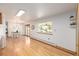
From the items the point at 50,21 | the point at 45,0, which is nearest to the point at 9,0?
the point at 45,0

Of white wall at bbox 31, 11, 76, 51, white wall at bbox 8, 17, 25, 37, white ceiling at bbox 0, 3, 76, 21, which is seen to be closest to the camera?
white ceiling at bbox 0, 3, 76, 21

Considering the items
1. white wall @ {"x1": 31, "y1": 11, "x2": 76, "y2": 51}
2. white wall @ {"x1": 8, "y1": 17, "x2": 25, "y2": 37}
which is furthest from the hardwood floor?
white wall @ {"x1": 8, "y1": 17, "x2": 25, "y2": 37}

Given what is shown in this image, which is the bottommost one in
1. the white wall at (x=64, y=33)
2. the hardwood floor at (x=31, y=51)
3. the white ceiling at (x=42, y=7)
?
the hardwood floor at (x=31, y=51)

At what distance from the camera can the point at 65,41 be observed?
5.14 m

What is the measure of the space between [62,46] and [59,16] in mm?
1545

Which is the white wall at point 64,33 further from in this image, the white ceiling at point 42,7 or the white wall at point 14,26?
the white wall at point 14,26

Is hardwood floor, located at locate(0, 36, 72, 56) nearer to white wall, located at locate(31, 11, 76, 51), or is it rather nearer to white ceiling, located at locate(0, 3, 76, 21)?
white wall, located at locate(31, 11, 76, 51)

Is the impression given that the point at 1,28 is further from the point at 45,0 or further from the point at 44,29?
the point at 45,0

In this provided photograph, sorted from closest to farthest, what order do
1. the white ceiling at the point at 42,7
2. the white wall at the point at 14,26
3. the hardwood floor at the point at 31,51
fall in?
the white ceiling at the point at 42,7, the hardwood floor at the point at 31,51, the white wall at the point at 14,26

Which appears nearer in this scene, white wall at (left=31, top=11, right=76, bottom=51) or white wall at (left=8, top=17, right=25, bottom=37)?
white wall at (left=31, top=11, right=76, bottom=51)

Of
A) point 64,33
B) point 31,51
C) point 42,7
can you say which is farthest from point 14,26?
point 42,7

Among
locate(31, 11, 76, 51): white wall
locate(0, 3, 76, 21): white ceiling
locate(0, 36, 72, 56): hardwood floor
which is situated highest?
locate(0, 3, 76, 21): white ceiling

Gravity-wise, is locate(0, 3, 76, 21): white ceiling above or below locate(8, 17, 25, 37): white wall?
above

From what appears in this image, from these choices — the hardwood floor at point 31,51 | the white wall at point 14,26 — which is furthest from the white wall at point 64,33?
the white wall at point 14,26
